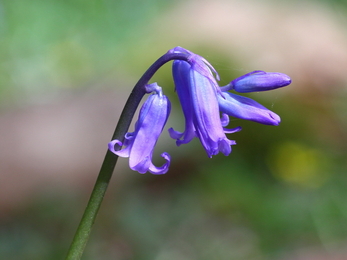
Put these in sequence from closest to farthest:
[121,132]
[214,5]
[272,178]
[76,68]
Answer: [121,132], [272,178], [76,68], [214,5]

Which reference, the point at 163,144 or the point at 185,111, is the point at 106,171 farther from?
the point at 163,144

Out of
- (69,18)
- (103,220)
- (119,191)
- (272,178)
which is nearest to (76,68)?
(69,18)

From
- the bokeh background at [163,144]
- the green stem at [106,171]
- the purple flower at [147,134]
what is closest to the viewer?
the green stem at [106,171]

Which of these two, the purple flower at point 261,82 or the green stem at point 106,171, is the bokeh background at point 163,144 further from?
the green stem at point 106,171

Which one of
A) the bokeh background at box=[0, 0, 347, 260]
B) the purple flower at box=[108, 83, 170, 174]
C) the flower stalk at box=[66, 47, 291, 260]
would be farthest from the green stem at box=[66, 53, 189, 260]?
the bokeh background at box=[0, 0, 347, 260]

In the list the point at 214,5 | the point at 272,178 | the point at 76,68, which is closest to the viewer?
the point at 272,178

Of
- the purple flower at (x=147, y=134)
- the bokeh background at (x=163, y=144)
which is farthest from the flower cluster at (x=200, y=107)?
the bokeh background at (x=163, y=144)

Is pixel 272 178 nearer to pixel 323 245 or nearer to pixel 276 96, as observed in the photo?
pixel 323 245
